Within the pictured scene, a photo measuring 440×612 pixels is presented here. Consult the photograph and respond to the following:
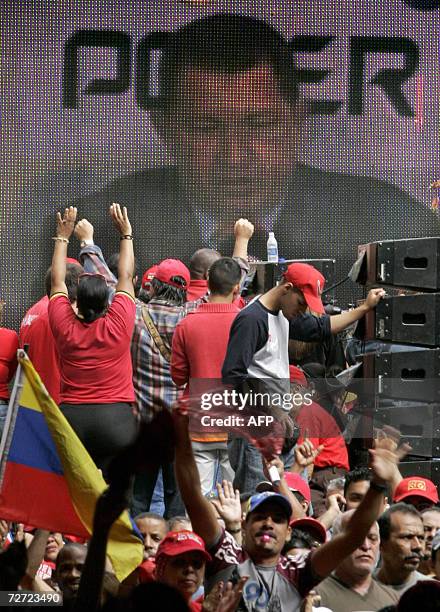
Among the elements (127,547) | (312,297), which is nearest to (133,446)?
(127,547)

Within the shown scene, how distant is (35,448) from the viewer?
180 inches

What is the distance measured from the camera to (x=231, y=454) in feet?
21.9

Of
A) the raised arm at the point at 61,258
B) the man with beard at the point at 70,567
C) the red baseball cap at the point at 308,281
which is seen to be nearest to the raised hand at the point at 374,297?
the red baseball cap at the point at 308,281

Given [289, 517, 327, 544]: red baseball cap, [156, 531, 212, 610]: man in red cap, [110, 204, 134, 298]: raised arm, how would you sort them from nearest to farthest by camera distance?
[156, 531, 212, 610]: man in red cap → [289, 517, 327, 544]: red baseball cap → [110, 204, 134, 298]: raised arm

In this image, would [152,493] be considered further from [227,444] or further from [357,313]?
[357,313]

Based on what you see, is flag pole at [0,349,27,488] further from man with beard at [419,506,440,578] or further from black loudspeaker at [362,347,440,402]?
black loudspeaker at [362,347,440,402]

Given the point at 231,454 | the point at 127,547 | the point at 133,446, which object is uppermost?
the point at 133,446

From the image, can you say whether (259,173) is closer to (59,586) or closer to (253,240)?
(253,240)

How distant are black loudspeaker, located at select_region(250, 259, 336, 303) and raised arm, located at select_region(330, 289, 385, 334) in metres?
1.00

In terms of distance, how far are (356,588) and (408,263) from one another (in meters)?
2.04

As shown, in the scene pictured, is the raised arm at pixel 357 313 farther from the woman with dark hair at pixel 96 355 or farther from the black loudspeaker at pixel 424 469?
the woman with dark hair at pixel 96 355

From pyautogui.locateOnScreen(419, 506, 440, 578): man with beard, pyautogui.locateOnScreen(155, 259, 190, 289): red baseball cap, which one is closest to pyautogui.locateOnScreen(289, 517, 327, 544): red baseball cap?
pyautogui.locateOnScreen(419, 506, 440, 578): man with beard

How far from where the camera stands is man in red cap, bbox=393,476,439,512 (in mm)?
6164

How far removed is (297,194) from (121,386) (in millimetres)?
4911
